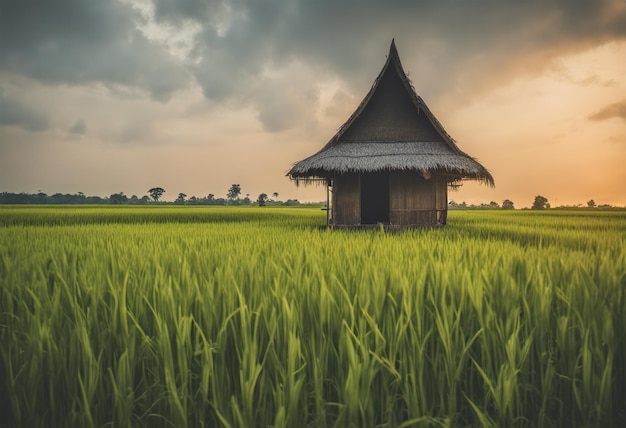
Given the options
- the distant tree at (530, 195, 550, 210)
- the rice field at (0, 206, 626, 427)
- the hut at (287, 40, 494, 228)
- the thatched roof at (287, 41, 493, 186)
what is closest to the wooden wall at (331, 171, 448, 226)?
the hut at (287, 40, 494, 228)

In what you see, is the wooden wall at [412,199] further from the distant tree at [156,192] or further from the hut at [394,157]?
the distant tree at [156,192]

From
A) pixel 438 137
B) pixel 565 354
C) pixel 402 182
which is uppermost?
pixel 438 137

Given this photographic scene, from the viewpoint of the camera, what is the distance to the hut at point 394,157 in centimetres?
1158

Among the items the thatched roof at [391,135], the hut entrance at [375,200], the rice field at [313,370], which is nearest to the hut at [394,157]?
the thatched roof at [391,135]

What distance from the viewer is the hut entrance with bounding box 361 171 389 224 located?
15555 mm

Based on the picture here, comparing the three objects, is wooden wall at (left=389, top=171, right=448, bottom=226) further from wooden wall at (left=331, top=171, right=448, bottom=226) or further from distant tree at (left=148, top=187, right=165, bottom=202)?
distant tree at (left=148, top=187, right=165, bottom=202)

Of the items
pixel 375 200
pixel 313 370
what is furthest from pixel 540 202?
pixel 313 370

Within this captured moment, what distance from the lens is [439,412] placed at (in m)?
1.60

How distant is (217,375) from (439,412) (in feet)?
3.10

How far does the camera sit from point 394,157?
37.7ft

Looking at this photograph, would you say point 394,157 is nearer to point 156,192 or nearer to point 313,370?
point 313,370

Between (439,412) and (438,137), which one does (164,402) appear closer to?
(439,412)

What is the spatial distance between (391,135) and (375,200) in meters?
3.83

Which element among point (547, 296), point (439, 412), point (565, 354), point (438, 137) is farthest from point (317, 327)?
point (438, 137)
